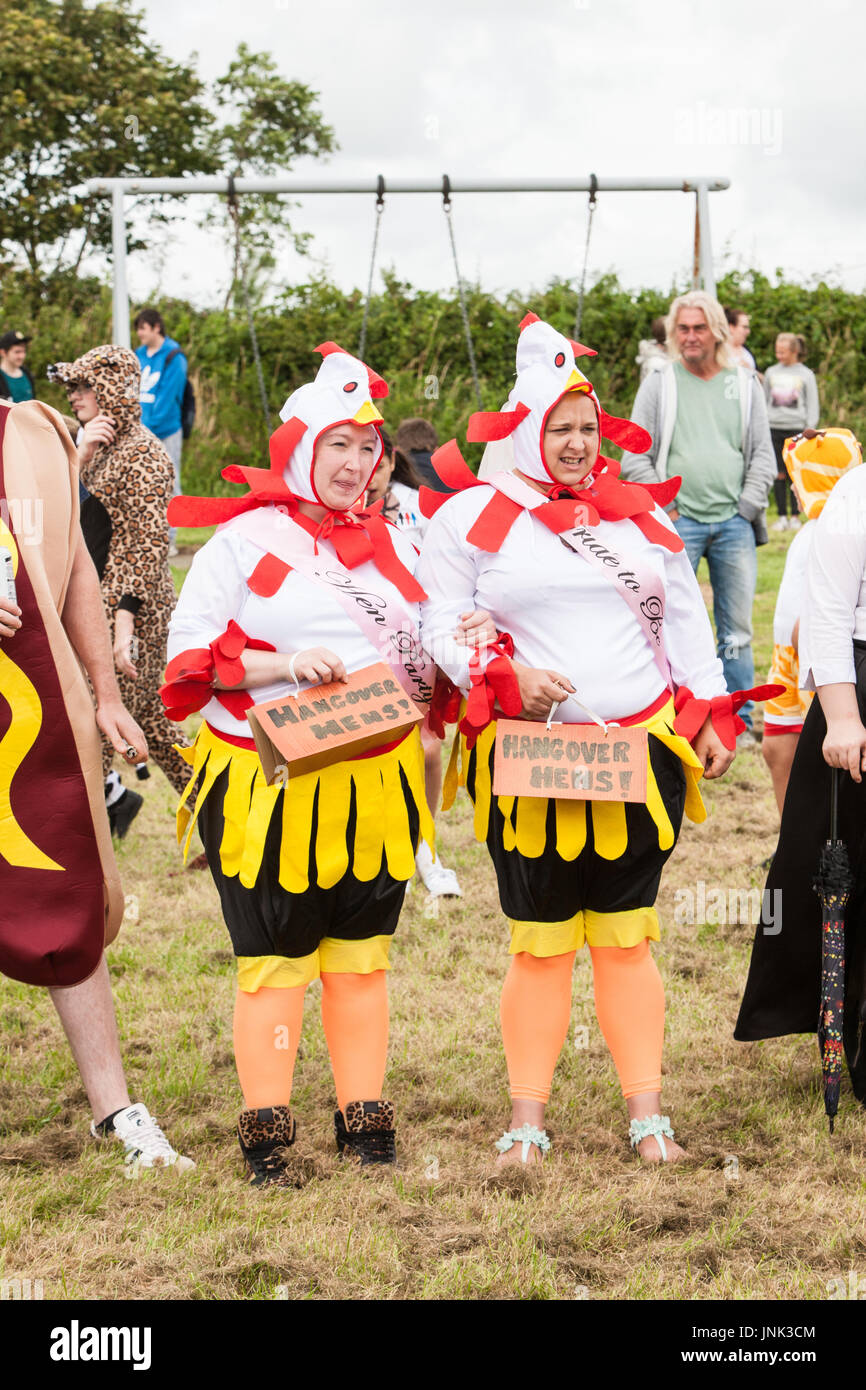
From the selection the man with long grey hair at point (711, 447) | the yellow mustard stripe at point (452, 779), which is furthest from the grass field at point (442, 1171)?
the man with long grey hair at point (711, 447)

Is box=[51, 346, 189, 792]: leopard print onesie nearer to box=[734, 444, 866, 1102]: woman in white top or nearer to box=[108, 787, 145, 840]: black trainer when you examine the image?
box=[108, 787, 145, 840]: black trainer

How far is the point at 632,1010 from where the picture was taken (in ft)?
10.4

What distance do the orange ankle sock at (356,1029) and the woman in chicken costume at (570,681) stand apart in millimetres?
310

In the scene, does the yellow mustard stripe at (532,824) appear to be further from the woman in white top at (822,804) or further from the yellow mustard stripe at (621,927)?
the woman in white top at (822,804)

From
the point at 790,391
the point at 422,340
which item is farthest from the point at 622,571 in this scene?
the point at 422,340

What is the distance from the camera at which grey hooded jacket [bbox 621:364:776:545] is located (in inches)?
245

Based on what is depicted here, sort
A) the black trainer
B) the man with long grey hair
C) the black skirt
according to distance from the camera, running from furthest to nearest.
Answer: the man with long grey hair, the black trainer, the black skirt

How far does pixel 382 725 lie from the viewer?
2.79 meters

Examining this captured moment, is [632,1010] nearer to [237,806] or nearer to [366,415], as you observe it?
[237,806]

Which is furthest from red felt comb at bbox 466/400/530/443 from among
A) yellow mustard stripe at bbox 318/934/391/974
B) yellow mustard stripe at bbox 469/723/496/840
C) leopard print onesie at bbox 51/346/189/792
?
leopard print onesie at bbox 51/346/189/792

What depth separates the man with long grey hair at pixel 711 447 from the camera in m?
6.21

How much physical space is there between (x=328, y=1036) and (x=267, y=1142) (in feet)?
0.87

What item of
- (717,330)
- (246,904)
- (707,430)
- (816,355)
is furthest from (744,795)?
(816,355)

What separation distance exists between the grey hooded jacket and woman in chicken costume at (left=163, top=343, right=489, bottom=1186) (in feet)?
11.1
